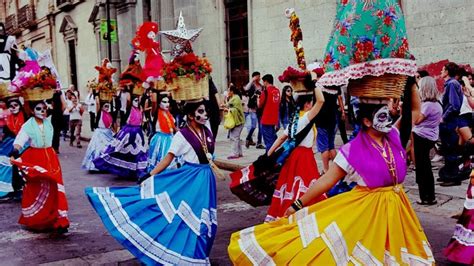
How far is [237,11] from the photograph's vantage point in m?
19.3

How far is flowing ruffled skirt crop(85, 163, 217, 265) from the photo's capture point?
16.3 ft

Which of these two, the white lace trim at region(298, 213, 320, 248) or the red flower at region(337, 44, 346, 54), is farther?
the red flower at region(337, 44, 346, 54)

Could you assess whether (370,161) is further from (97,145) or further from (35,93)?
(97,145)

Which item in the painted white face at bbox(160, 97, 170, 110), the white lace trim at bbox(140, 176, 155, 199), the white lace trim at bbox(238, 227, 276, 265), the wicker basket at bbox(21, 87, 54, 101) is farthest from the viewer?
the painted white face at bbox(160, 97, 170, 110)

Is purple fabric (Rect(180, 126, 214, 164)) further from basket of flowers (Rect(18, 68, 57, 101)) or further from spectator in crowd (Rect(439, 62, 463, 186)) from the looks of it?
spectator in crowd (Rect(439, 62, 463, 186))

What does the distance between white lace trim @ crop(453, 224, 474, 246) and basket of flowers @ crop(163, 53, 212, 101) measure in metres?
2.68

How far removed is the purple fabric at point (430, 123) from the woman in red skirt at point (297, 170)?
7.92 feet

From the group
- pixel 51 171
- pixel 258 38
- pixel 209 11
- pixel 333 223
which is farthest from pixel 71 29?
A: pixel 333 223

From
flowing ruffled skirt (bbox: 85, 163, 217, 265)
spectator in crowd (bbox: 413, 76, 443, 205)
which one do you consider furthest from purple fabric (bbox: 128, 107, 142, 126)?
flowing ruffled skirt (bbox: 85, 163, 217, 265)

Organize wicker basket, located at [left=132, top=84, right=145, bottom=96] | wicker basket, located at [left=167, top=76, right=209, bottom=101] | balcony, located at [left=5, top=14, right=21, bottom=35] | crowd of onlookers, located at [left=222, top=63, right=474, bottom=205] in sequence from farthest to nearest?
balcony, located at [left=5, top=14, right=21, bottom=35] → wicker basket, located at [left=132, top=84, right=145, bottom=96] → crowd of onlookers, located at [left=222, top=63, right=474, bottom=205] → wicker basket, located at [left=167, top=76, right=209, bottom=101]

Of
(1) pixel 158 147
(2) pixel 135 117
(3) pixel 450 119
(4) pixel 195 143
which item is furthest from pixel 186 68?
(2) pixel 135 117

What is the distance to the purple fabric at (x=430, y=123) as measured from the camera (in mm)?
7797

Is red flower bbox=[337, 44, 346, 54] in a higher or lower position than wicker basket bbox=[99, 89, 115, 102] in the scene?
higher

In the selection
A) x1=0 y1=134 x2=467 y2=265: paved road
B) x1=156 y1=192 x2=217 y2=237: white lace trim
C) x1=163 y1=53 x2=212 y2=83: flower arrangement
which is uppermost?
x1=163 y1=53 x2=212 y2=83: flower arrangement
